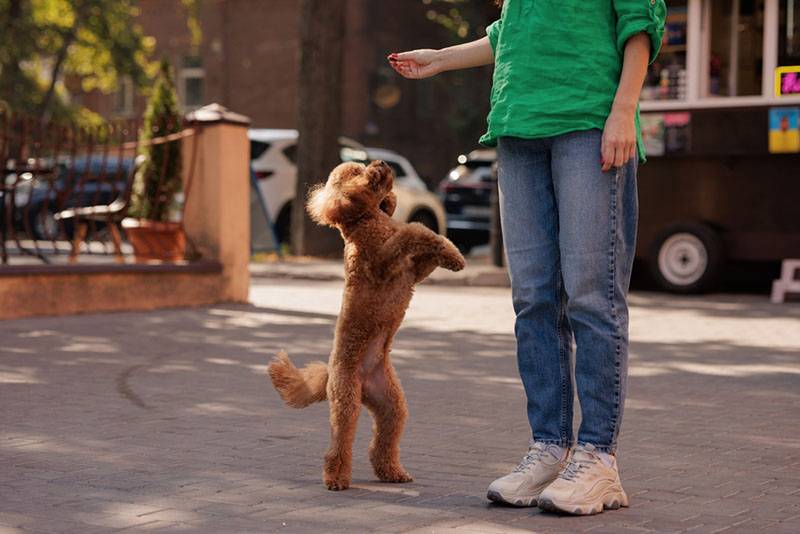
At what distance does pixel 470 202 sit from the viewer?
21.4 m

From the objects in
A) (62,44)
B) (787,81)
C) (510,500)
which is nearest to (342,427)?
(510,500)

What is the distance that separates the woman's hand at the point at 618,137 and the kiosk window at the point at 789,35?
10.1 metres

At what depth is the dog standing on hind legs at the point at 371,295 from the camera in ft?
15.1

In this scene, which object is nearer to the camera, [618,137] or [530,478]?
[618,137]

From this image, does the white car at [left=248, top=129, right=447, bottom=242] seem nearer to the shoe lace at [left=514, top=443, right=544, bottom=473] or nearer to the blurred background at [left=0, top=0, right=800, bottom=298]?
the blurred background at [left=0, top=0, right=800, bottom=298]

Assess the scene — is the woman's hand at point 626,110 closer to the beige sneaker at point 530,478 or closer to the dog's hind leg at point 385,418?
the beige sneaker at point 530,478

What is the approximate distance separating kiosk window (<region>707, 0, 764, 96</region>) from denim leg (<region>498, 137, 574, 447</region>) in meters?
10.0

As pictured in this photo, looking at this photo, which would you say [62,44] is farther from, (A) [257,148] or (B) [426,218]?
(B) [426,218]

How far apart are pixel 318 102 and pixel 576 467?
632 inches

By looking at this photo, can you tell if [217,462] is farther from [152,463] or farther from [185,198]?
[185,198]

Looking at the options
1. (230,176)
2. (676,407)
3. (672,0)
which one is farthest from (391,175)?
(672,0)

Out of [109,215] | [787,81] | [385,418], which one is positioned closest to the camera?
[385,418]

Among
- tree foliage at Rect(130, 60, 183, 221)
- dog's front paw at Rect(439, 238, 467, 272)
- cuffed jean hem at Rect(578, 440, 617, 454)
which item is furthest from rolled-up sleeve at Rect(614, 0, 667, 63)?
tree foliage at Rect(130, 60, 183, 221)

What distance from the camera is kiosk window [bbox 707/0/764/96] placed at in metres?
14.1
